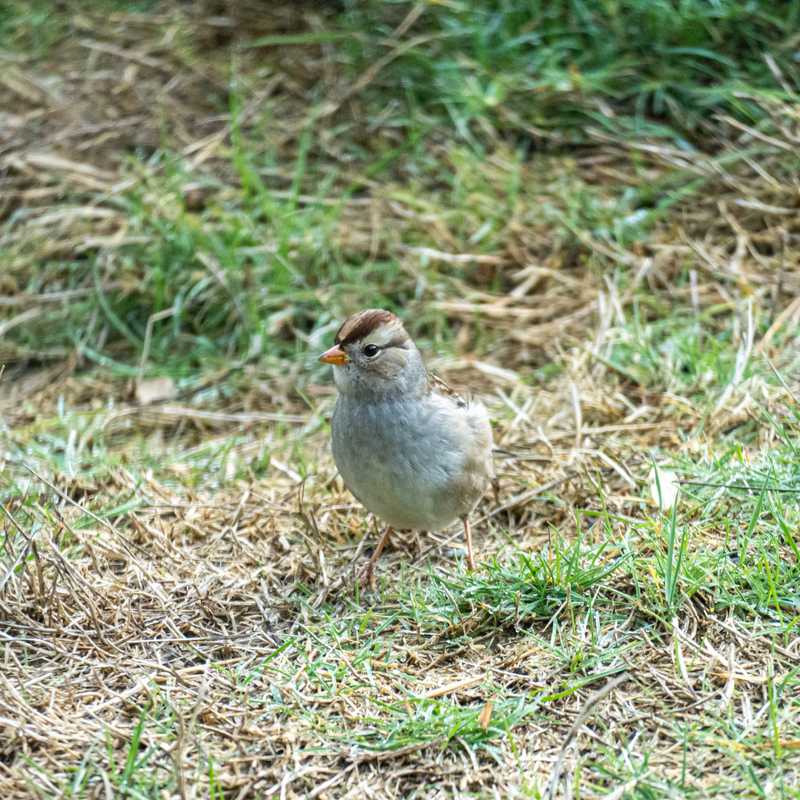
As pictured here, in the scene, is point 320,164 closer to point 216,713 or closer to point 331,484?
point 331,484

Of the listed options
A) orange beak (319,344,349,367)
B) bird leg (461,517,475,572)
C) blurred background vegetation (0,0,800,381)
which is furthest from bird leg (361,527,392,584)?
blurred background vegetation (0,0,800,381)

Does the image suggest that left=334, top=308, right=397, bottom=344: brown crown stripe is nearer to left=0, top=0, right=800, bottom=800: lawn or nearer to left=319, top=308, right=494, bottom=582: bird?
left=319, top=308, right=494, bottom=582: bird

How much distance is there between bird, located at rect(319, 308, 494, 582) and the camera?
4.36 m

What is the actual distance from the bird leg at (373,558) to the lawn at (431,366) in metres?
0.06

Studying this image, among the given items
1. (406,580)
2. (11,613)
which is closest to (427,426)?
(406,580)

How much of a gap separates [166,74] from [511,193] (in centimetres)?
257

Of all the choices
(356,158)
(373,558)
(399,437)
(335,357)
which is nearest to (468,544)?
(373,558)

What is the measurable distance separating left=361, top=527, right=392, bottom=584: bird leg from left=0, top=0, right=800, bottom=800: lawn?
6 centimetres

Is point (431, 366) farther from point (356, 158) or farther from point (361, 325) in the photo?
point (356, 158)

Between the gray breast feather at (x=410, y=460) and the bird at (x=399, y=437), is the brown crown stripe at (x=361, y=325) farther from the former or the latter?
the gray breast feather at (x=410, y=460)

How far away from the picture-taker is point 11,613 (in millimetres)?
3881

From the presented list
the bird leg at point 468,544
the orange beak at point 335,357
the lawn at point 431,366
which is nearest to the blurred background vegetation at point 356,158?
the lawn at point 431,366

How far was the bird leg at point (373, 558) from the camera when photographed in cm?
437

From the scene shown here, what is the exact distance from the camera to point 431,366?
6.02m
